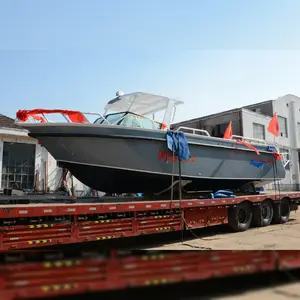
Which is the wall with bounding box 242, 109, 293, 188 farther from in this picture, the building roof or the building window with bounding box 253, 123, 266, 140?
the building roof

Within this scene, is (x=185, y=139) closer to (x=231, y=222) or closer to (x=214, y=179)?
(x=214, y=179)

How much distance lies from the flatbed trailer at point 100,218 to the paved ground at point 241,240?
1.18ft

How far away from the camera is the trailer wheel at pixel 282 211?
9477 millimetres

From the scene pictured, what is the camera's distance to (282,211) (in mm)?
9766

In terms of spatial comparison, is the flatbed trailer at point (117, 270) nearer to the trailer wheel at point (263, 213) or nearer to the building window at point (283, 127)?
the trailer wheel at point (263, 213)

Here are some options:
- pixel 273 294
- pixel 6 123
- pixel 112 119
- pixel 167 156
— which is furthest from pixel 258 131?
pixel 273 294

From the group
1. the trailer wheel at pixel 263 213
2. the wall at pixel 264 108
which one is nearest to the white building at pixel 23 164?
the trailer wheel at pixel 263 213

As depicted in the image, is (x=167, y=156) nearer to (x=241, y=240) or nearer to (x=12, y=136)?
(x=241, y=240)

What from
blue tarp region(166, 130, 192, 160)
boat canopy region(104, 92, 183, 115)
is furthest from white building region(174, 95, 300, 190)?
blue tarp region(166, 130, 192, 160)

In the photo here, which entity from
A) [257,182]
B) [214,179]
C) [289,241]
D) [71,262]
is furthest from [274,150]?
[71,262]

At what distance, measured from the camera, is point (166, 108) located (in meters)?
8.14

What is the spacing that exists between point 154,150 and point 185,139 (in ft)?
2.80

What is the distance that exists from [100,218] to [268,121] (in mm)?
17610

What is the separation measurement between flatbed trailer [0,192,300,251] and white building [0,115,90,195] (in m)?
6.91
